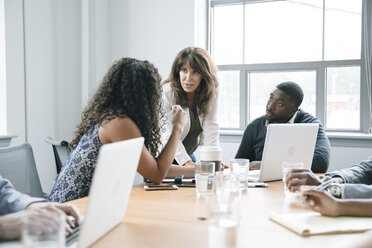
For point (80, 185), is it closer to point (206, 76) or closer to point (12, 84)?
point (206, 76)

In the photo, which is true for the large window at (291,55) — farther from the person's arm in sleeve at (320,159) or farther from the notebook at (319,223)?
the notebook at (319,223)

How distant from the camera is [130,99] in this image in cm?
162

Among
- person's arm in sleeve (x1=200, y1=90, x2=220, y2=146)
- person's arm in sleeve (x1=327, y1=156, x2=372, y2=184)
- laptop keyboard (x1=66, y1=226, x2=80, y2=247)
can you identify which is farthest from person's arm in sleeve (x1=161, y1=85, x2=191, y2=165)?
laptop keyboard (x1=66, y1=226, x2=80, y2=247)

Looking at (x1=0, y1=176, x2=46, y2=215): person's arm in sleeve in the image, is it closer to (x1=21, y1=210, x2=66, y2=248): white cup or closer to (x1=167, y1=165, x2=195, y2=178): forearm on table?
(x1=21, y1=210, x2=66, y2=248): white cup

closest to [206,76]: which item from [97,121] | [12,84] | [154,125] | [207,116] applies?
[207,116]

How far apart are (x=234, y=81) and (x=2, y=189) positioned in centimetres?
309

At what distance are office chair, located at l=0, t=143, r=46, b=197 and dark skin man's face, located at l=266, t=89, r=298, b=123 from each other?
155 centimetres

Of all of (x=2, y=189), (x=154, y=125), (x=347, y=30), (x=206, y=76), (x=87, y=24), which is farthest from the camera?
(x=87, y=24)

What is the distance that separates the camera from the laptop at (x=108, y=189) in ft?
2.52

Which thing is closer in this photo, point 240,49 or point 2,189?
point 2,189

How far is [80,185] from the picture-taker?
157 cm

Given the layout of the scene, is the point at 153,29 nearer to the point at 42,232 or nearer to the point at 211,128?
the point at 211,128

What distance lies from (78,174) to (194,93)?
1.30 meters

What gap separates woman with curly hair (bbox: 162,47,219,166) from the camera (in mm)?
2533
